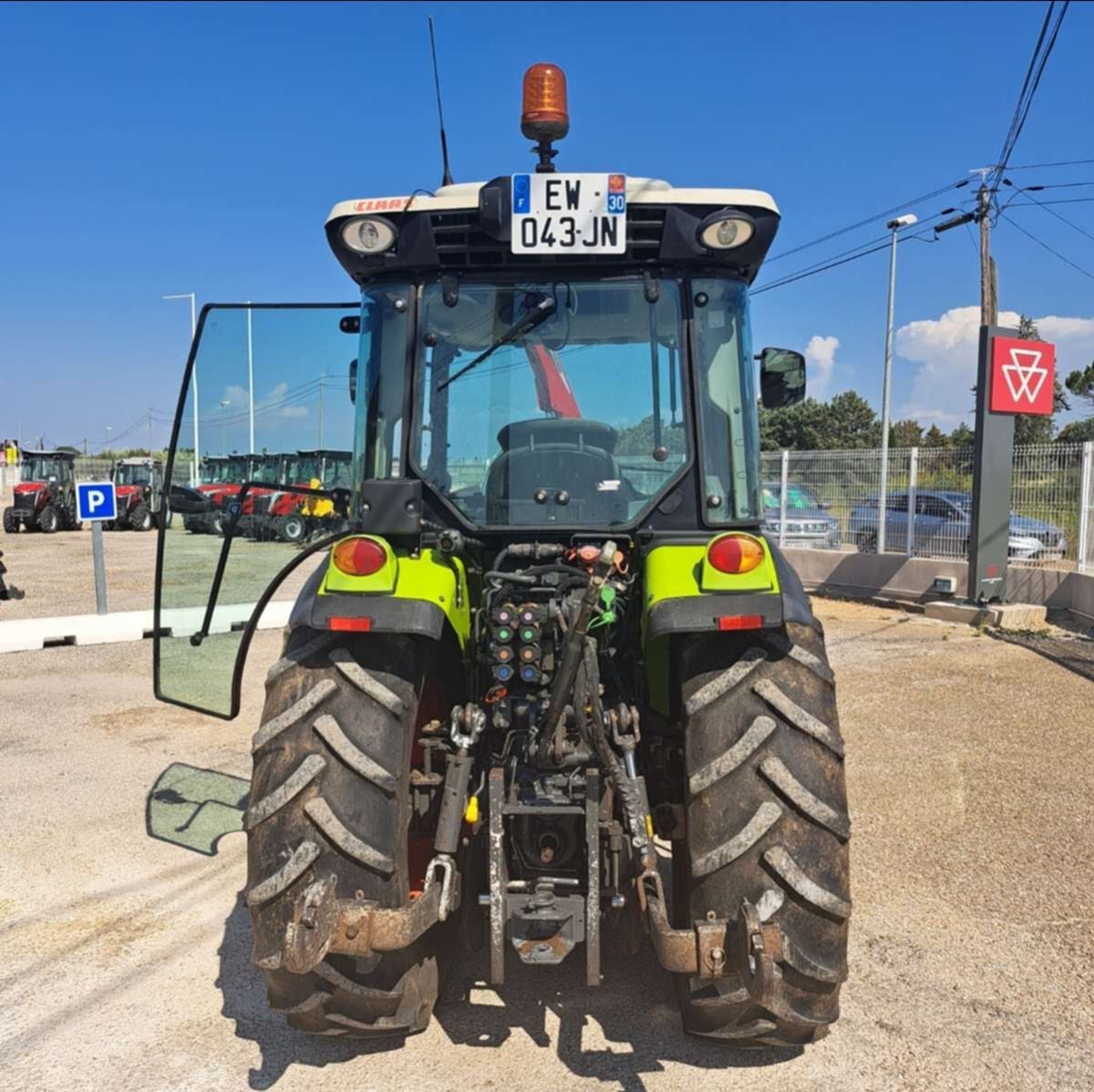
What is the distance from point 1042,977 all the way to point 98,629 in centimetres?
893

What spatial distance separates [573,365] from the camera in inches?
134

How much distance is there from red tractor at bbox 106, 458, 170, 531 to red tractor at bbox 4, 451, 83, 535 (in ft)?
4.18

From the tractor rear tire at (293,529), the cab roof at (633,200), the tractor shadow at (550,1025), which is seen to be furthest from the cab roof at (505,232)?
the tractor shadow at (550,1025)

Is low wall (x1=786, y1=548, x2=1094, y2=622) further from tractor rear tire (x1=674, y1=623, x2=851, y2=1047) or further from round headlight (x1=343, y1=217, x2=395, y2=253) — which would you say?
round headlight (x1=343, y1=217, x2=395, y2=253)

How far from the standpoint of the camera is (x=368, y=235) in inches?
126

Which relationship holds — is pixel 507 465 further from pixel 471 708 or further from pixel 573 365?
pixel 471 708

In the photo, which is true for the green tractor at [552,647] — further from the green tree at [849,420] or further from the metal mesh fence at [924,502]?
the green tree at [849,420]

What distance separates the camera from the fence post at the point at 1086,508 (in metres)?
11.2

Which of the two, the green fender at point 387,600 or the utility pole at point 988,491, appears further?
the utility pole at point 988,491

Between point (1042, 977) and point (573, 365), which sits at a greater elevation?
point (573, 365)

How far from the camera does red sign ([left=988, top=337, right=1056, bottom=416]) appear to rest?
1150 centimetres

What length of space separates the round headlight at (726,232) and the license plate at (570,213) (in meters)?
0.27

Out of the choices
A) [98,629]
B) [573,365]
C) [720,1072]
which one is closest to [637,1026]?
[720,1072]

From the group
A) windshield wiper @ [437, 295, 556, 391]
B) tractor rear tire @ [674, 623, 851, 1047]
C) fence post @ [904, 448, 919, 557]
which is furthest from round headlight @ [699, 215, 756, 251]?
fence post @ [904, 448, 919, 557]
